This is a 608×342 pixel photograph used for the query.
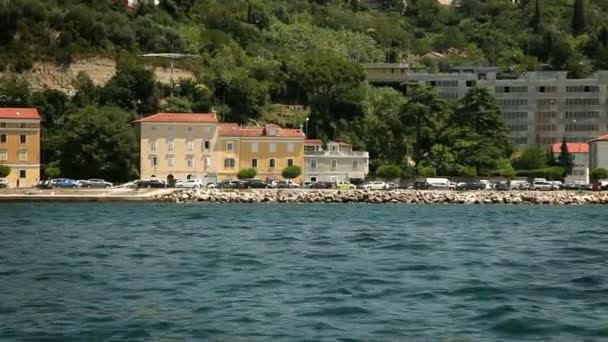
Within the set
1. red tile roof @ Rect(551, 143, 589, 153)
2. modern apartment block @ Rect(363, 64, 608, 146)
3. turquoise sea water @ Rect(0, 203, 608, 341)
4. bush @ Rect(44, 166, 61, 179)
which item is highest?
modern apartment block @ Rect(363, 64, 608, 146)

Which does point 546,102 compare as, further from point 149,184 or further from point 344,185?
point 149,184

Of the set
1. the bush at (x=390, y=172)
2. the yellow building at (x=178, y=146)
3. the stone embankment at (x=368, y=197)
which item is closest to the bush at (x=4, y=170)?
the yellow building at (x=178, y=146)

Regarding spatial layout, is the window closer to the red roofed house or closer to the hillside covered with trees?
the hillside covered with trees

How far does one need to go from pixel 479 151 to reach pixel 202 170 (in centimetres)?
1778

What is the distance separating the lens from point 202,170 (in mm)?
78688

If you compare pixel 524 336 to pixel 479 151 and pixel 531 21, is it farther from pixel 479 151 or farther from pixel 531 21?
pixel 531 21

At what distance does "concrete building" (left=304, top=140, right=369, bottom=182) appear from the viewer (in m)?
80.9

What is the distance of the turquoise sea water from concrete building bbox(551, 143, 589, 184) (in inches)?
1726

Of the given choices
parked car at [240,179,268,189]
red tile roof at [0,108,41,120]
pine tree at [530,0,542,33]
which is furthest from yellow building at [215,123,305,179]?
pine tree at [530,0,542,33]

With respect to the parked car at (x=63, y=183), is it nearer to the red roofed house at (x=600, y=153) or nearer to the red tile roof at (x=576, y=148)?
the red roofed house at (x=600, y=153)

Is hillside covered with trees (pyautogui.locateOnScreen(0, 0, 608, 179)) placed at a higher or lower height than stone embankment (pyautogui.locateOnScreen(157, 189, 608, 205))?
higher

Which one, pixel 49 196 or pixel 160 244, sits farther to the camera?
pixel 49 196

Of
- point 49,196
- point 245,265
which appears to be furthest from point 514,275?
point 49,196

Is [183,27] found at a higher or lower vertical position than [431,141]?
higher
